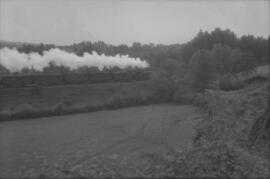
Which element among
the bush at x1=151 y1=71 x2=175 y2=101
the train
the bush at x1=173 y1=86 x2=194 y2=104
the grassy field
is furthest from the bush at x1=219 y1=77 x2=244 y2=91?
the train

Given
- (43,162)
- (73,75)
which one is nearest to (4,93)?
(73,75)

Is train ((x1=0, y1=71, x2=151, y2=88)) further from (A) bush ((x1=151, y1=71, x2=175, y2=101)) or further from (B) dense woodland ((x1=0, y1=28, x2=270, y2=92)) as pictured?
(A) bush ((x1=151, y1=71, x2=175, y2=101))

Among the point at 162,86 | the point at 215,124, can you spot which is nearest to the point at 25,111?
the point at 162,86

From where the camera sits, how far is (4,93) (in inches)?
906

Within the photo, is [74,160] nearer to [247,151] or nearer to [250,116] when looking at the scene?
[247,151]

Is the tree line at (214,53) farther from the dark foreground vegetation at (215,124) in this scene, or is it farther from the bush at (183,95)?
the bush at (183,95)

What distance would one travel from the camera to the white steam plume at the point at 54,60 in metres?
28.5

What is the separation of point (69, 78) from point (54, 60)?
5607 mm

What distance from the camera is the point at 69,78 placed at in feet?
89.6

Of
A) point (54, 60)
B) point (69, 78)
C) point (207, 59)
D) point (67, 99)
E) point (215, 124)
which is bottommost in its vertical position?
point (215, 124)

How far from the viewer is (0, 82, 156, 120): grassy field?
21.5m

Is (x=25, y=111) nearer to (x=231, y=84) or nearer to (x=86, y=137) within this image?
(x=86, y=137)

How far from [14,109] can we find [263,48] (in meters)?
34.3

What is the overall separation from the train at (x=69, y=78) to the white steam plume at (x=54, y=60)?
382 cm
